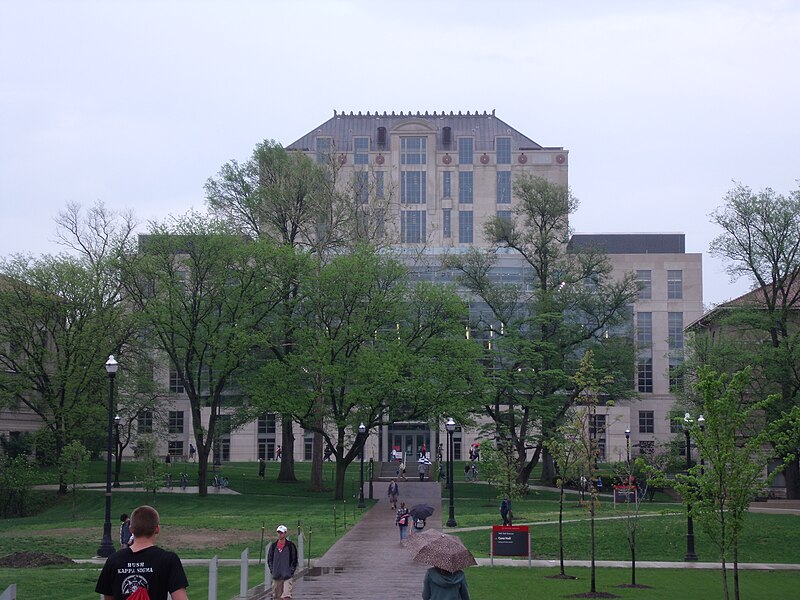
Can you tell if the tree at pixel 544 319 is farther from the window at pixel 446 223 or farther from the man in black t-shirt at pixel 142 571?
the man in black t-shirt at pixel 142 571

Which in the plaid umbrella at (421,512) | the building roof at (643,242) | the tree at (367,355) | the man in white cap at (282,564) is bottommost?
the plaid umbrella at (421,512)

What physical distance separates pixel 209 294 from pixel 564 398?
76.0ft

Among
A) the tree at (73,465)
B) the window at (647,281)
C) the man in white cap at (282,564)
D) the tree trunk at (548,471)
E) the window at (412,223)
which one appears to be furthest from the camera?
the window at (412,223)

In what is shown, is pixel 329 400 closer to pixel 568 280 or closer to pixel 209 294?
pixel 209 294

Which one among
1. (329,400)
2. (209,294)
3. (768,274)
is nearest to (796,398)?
(768,274)

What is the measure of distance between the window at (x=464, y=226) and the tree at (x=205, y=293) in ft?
161

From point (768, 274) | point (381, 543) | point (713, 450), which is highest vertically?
point (768, 274)

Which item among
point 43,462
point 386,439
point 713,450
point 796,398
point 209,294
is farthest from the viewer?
point 386,439

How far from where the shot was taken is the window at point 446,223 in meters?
106

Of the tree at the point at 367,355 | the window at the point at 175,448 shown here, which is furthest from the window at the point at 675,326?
the window at the point at 175,448

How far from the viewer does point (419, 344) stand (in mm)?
58781

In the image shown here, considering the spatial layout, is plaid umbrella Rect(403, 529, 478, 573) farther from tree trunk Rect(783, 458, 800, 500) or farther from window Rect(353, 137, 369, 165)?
window Rect(353, 137, 369, 165)

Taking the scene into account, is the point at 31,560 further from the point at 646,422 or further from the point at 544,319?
the point at 646,422

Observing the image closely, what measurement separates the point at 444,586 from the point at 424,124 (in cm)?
9745
